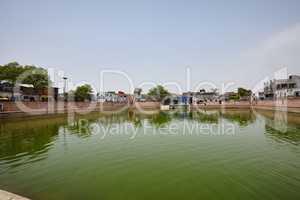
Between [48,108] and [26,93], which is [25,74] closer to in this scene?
[26,93]

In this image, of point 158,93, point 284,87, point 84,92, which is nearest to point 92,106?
point 84,92

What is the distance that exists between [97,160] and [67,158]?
5.53ft

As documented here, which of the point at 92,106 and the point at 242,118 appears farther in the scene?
the point at 92,106

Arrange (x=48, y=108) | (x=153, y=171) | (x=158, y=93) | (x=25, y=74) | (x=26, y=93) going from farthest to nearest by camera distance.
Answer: (x=158, y=93), (x=26, y=93), (x=25, y=74), (x=48, y=108), (x=153, y=171)

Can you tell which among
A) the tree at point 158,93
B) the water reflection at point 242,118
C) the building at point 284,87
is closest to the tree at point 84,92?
the tree at point 158,93

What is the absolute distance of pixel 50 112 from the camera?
32812 mm

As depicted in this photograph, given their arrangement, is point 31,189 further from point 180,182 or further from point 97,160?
point 180,182

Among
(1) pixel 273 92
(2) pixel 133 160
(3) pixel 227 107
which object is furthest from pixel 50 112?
(1) pixel 273 92

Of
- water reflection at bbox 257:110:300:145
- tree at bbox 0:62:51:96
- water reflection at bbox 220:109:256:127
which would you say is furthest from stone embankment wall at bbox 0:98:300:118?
water reflection at bbox 257:110:300:145

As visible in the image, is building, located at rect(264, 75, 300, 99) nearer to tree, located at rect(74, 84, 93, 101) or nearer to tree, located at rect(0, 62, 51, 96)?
tree, located at rect(74, 84, 93, 101)

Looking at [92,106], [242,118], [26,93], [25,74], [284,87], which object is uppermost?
[25,74]

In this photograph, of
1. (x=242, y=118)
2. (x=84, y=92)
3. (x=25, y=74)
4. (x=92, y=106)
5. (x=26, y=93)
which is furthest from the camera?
(x=84, y=92)

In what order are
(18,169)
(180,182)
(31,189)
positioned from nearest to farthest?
1. (31,189)
2. (180,182)
3. (18,169)

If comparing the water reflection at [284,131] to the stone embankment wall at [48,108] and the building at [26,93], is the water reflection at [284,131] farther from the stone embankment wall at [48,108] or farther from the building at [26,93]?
the building at [26,93]
